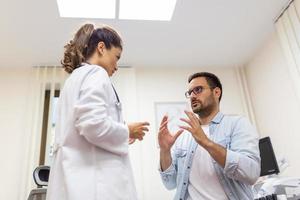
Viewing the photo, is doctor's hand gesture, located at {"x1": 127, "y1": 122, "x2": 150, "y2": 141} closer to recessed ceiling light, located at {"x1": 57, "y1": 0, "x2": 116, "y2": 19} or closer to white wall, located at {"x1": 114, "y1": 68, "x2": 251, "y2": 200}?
recessed ceiling light, located at {"x1": 57, "y1": 0, "x2": 116, "y2": 19}

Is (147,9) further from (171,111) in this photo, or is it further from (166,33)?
(171,111)

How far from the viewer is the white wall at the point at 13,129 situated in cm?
269

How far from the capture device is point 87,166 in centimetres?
89

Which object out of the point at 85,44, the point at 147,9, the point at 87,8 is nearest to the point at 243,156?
the point at 85,44

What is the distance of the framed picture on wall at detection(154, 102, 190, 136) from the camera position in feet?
10.1

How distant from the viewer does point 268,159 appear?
2436 millimetres

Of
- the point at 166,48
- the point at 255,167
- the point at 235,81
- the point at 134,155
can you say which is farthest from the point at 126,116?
the point at 255,167

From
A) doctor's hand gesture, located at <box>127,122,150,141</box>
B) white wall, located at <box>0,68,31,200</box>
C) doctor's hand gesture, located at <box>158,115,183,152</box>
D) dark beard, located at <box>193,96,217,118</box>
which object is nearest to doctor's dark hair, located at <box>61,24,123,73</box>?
doctor's hand gesture, located at <box>127,122,150,141</box>

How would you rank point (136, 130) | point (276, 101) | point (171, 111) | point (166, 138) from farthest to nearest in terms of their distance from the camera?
point (171, 111) < point (276, 101) < point (166, 138) < point (136, 130)

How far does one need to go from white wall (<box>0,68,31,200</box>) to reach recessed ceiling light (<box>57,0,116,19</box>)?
3.49 ft

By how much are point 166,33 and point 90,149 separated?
2002mm

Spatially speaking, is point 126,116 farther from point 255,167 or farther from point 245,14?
point 255,167

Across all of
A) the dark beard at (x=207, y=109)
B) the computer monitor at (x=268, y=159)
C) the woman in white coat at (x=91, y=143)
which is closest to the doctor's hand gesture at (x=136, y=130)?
the woman in white coat at (x=91, y=143)

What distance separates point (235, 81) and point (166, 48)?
0.99 metres
